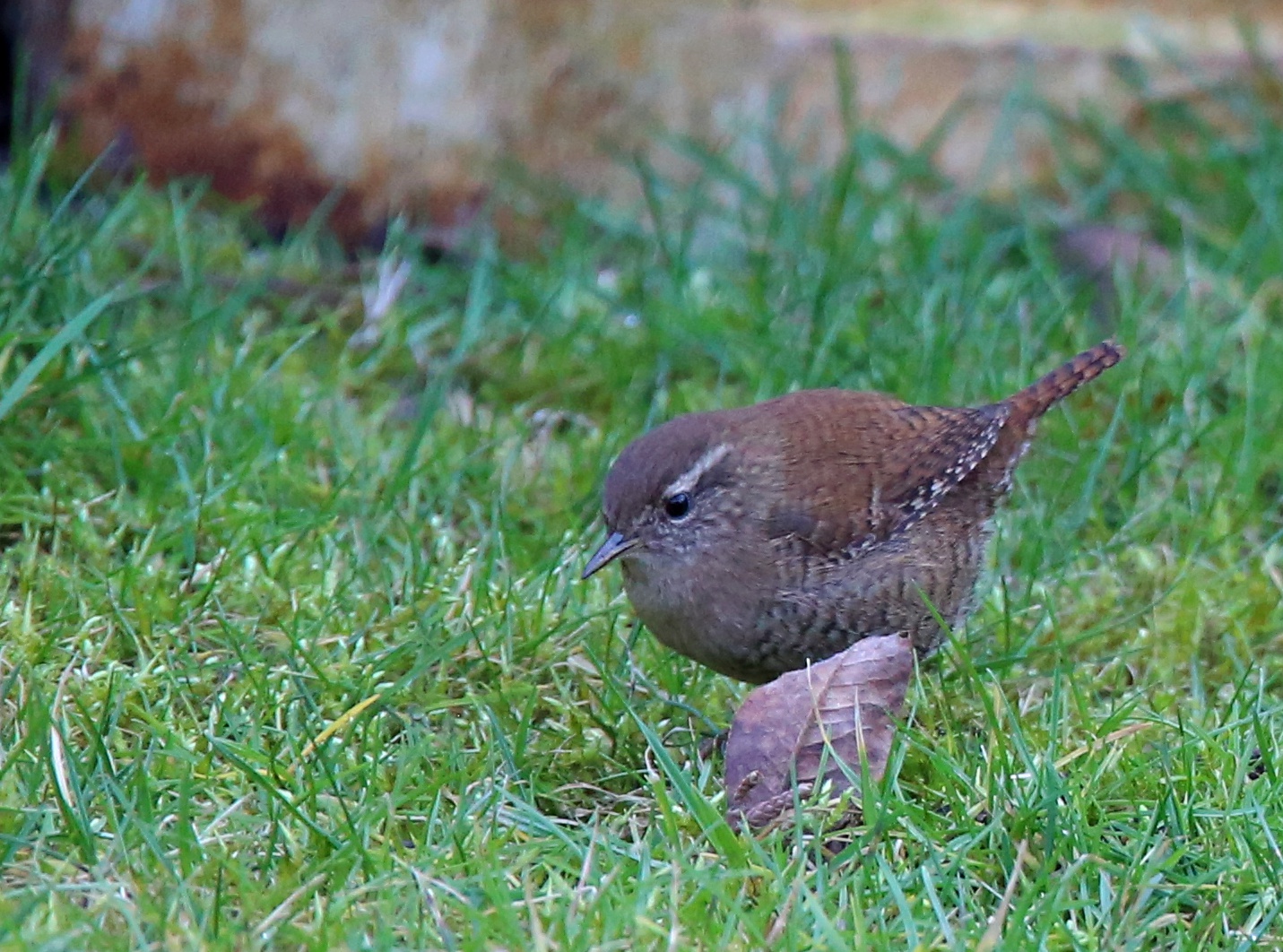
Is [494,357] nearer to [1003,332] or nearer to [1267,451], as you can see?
[1003,332]

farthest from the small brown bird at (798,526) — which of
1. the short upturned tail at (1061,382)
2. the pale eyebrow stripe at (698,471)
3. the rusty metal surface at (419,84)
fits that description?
the rusty metal surface at (419,84)

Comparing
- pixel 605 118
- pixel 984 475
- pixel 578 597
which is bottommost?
pixel 578 597

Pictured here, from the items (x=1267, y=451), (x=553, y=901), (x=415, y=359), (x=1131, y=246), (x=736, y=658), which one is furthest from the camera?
(x=1131, y=246)

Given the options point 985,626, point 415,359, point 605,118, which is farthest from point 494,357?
point 985,626

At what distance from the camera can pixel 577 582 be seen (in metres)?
4.29

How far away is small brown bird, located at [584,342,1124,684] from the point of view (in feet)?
12.5

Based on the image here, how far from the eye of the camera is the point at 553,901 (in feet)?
9.80

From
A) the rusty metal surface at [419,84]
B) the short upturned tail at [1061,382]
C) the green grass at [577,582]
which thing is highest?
the rusty metal surface at [419,84]

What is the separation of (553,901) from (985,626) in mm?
1615

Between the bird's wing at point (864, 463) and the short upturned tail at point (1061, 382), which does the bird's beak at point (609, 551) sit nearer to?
the bird's wing at point (864, 463)

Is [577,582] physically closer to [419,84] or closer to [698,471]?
[698,471]

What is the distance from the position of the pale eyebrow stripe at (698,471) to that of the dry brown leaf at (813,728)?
0.60 metres

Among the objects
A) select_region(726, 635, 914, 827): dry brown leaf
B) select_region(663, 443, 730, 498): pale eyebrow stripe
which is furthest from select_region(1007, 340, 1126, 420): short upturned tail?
select_region(726, 635, 914, 827): dry brown leaf

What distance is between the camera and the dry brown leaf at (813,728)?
3.38 m
